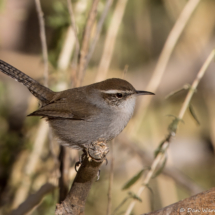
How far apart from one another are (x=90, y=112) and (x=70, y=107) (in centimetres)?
24

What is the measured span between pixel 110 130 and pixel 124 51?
10.6 ft

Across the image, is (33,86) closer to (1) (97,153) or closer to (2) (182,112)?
(1) (97,153)

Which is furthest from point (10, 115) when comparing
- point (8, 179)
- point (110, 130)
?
point (110, 130)

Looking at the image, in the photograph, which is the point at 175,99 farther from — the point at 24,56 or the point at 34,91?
the point at 34,91

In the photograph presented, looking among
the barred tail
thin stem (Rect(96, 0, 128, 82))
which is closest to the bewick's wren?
the barred tail

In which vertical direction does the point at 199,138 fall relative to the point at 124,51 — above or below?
below

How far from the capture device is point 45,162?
4.52 m

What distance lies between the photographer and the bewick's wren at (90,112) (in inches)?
119

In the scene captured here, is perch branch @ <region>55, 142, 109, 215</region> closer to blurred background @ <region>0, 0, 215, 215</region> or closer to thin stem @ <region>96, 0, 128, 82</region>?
blurred background @ <region>0, 0, 215, 215</region>

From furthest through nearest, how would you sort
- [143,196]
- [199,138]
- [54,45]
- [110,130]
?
[199,138] < [143,196] < [54,45] < [110,130]

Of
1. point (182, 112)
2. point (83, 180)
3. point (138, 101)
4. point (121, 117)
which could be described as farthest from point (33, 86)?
point (138, 101)

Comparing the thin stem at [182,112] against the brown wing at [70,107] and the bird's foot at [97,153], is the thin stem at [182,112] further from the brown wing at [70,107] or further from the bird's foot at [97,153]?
the bird's foot at [97,153]

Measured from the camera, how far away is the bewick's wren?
3.04m

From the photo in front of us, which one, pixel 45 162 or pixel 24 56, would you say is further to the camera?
pixel 24 56
